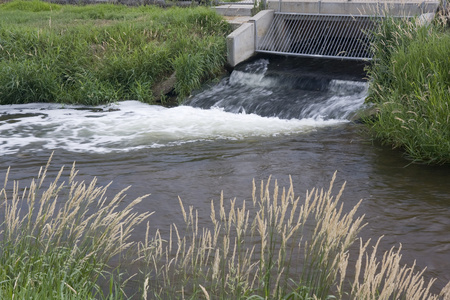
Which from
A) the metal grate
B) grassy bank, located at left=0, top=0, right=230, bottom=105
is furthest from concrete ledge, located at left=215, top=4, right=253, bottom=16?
the metal grate

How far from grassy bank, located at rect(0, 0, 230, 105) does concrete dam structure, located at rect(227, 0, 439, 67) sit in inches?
23.0

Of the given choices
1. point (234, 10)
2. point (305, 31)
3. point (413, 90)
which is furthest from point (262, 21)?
point (413, 90)

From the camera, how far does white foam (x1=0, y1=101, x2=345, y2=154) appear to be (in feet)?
28.7

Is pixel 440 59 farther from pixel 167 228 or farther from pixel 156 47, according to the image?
pixel 156 47

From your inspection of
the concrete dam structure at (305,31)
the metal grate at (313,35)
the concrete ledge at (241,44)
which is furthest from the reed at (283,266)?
the metal grate at (313,35)

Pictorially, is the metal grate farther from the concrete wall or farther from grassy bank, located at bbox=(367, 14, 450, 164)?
grassy bank, located at bbox=(367, 14, 450, 164)

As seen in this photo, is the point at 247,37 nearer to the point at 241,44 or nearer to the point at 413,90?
the point at 241,44

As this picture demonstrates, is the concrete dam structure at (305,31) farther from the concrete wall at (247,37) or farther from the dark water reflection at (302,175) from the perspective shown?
the dark water reflection at (302,175)

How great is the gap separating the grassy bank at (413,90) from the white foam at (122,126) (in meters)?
1.34

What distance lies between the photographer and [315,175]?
270 inches

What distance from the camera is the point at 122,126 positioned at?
385 inches

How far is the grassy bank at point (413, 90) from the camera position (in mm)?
6898

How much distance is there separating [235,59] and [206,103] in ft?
5.23

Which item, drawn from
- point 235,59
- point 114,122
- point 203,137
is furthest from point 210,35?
point 203,137
